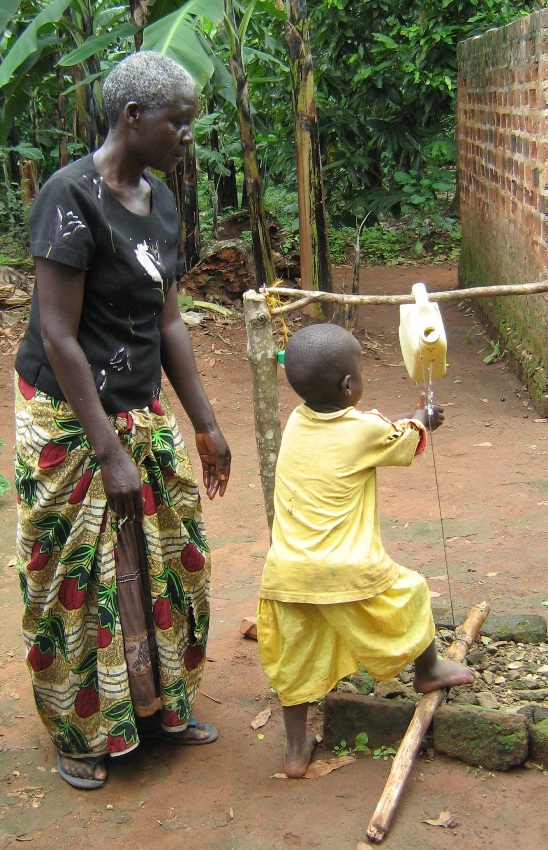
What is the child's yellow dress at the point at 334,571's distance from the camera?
7.91 feet

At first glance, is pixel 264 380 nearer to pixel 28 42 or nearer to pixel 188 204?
pixel 28 42

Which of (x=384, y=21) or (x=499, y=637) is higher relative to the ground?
(x=384, y=21)

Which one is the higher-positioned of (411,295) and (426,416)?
(411,295)

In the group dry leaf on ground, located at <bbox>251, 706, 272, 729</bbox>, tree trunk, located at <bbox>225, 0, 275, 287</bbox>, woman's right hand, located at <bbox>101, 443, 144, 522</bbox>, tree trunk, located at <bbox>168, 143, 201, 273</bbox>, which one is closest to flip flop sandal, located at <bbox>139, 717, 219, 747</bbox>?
dry leaf on ground, located at <bbox>251, 706, 272, 729</bbox>

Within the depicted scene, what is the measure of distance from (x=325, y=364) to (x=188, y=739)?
1.29 m

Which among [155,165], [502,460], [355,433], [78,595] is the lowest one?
[502,460]

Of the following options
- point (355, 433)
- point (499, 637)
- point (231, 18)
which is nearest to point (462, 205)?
point (231, 18)

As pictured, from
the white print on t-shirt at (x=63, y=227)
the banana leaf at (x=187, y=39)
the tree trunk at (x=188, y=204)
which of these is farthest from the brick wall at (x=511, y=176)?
the white print on t-shirt at (x=63, y=227)

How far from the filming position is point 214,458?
2.75 m

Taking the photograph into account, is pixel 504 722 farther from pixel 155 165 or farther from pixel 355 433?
pixel 155 165

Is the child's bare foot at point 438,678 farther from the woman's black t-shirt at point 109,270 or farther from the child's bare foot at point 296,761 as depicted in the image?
the woman's black t-shirt at point 109,270

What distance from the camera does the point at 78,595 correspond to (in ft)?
8.21

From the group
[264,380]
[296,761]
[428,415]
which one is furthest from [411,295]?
[296,761]

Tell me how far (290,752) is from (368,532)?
688 mm
